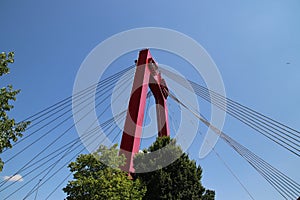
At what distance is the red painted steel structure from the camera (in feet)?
57.5

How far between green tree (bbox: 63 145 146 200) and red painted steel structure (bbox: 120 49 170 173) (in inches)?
77.2

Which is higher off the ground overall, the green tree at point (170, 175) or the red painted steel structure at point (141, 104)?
the red painted steel structure at point (141, 104)

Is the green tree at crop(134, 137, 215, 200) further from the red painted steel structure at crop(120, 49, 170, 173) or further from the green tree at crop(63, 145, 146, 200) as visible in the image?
the green tree at crop(63, 145, 146, 200)

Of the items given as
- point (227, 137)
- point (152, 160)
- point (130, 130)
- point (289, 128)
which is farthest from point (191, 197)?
point (289, 128)

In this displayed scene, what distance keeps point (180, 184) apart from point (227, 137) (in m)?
4.68

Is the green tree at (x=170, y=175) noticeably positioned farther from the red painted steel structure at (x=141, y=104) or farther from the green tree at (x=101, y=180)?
the green tree at (x=101, y=180)

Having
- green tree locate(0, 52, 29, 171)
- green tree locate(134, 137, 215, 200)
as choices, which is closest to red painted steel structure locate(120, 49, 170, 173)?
green tree locate(134, 137, 215, 200)

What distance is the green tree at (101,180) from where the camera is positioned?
12555 mm

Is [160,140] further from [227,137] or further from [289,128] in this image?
[289,128]

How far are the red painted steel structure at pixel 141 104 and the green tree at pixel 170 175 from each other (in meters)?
0.98

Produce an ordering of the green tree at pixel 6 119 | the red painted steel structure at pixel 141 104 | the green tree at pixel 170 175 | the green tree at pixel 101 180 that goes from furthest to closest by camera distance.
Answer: the red painted steel structure at pixel 141 104 → the green tree at pixel 170 175 → the green tree at pixel 101 180 → the green tree at pixel 6 119

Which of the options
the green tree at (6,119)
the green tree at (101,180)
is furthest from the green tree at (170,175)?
the green tree at (6,119)

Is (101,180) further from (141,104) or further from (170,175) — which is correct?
(141,104)

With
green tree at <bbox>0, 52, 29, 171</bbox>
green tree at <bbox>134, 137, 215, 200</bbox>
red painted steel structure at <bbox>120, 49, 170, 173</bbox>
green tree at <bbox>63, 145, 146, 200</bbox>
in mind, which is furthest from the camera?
red painted steel structure at <bbox>120, 49, 170, 173</bbox>
